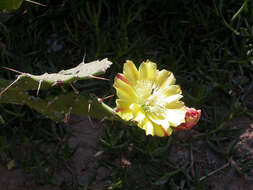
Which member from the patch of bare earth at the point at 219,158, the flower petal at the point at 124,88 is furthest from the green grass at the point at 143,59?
the flower petal at the point at 124,88

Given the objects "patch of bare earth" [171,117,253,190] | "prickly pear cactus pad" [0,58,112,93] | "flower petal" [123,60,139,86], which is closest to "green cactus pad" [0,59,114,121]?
"prickly pear cactus pad" [0,58,112,93]

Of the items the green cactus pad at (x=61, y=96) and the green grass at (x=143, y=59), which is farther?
the green grass at (x=143, y=59)

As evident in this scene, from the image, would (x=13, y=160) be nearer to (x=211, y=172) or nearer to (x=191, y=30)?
(x=211, y=172)

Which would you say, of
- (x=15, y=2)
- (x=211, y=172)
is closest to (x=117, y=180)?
(x=211, y=172)

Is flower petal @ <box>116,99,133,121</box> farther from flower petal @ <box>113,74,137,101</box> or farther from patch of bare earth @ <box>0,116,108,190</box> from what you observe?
patch of bare earth @ <box>0,116,108,190</box>

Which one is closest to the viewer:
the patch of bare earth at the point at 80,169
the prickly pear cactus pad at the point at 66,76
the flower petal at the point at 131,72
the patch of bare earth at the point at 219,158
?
the prickly pear cactus pad at the point at 66,76

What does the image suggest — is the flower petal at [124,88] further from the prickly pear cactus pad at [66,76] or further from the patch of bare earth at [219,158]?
the patch of bare earth at [219,158]

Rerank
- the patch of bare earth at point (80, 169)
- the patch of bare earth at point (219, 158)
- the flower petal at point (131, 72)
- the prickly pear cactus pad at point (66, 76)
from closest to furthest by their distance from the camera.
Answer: the prickly pear cactus pad at point (66, 76)
the flower petal at point (131, 72)
the patch of bare earth at point (80, 169)
the patch of bare earth at point (219, 158)

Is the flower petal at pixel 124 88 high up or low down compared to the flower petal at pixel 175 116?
up
